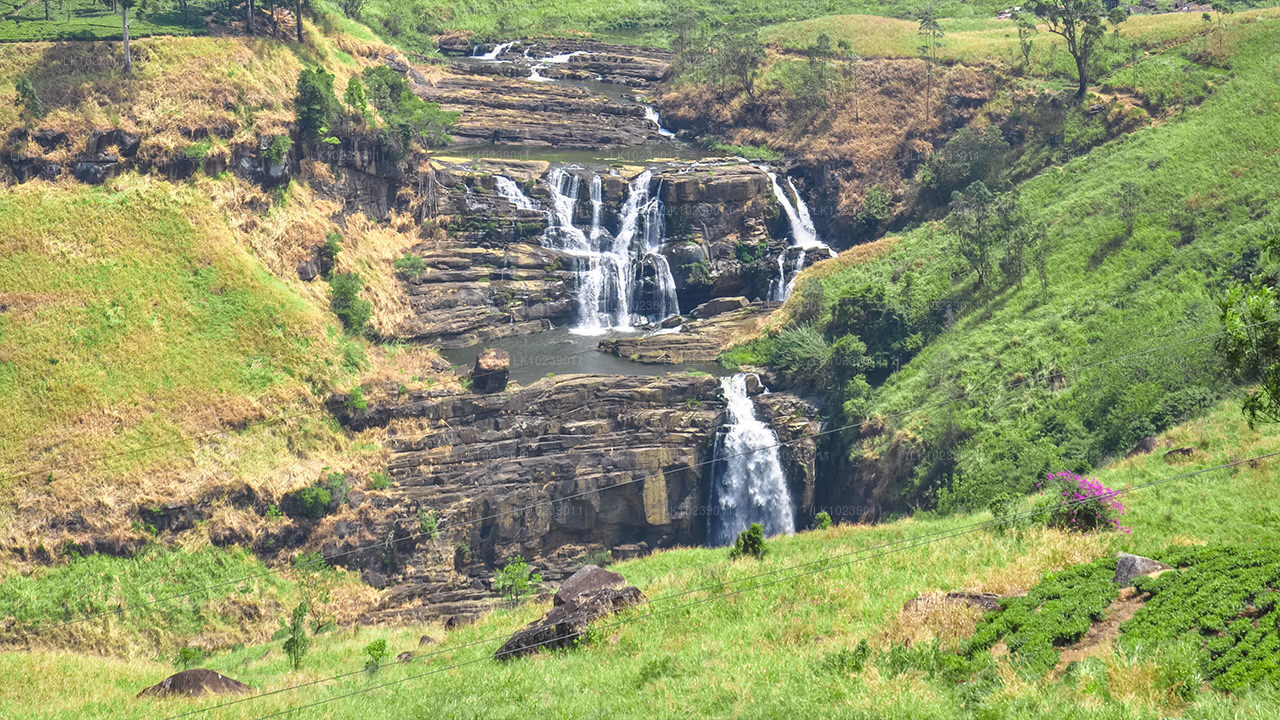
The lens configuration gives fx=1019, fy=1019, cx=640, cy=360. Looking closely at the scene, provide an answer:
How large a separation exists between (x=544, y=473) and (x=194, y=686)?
27.5 meters

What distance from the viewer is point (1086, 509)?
93.7ft

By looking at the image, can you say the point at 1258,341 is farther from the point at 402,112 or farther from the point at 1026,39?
the point at 1026,39

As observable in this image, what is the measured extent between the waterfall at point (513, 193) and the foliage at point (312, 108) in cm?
1247

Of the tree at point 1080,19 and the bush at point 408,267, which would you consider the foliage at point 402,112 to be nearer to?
the bush at point 408,267

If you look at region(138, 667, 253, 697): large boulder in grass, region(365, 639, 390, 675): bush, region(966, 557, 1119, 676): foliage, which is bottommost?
region(365, 639, 390, 675): bush

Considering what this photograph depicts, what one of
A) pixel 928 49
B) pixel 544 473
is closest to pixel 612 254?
pixel 544 473

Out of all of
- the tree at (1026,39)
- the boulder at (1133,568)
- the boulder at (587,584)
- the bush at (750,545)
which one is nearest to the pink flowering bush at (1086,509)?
the boulder at (1133,568)

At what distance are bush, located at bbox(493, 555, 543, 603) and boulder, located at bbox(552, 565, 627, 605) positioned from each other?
13856 millimetres

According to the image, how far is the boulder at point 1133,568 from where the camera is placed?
2147cm

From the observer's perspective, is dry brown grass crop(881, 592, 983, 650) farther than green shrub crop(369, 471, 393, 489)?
No

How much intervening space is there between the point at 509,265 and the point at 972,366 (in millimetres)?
32207

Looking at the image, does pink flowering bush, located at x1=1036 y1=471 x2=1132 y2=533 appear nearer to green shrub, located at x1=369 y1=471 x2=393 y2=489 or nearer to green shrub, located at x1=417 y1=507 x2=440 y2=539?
green shrub, located at x1=417 y1=507 x2=440 y2=539

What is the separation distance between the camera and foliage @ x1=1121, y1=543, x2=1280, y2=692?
16000mm

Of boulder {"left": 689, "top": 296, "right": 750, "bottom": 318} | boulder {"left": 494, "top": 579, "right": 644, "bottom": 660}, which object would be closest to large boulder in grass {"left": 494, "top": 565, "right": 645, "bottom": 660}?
boulder {"left": 494, "top": 579, "right": 644, "bottom": 660}
